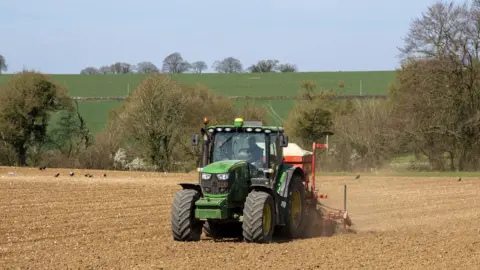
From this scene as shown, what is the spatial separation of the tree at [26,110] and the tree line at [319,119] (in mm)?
61

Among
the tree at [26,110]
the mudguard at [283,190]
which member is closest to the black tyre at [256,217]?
the mudguard at [283,190]

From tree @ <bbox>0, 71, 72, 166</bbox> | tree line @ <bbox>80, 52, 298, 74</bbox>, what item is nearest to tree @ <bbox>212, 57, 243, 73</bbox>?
tree line @ <bbox>80, 52, 298, 74</bbox>

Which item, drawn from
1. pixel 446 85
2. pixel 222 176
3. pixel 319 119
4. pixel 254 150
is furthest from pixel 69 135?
pixel 222 176

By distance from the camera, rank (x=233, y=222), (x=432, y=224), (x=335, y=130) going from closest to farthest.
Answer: (x=233, y=222)
(x=432, y=224)
(x=335, y=130)

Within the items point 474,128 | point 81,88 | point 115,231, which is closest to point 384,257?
point 115,231

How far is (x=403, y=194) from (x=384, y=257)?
14.8 meters

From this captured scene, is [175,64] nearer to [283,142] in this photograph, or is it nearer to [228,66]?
[228,66]

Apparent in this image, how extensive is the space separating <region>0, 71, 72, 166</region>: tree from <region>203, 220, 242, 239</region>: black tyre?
3551 centimetres

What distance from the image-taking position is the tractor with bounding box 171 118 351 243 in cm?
1361

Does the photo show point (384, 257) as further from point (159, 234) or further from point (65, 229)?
point (65, 229)

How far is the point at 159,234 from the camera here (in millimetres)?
15344

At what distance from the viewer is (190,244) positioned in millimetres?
13570

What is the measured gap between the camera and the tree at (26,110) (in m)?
48.6

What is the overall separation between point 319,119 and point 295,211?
33302mm
